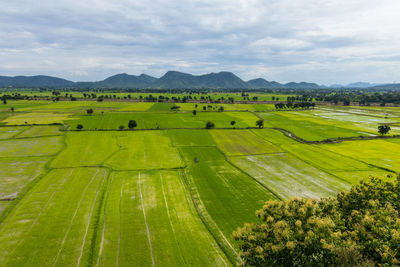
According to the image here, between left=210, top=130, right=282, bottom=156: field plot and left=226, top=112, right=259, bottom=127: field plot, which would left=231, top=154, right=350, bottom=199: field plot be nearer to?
left=210, top=130, right=282, bottom=156: field plot

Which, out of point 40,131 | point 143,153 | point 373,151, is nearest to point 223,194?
point 143,153

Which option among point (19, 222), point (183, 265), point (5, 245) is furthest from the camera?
point (19, 222)

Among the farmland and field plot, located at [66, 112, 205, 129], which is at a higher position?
field plot, located at [66, 112, 205, 129]

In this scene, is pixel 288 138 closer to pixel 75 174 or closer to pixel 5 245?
pixel 75 174

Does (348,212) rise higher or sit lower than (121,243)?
higher

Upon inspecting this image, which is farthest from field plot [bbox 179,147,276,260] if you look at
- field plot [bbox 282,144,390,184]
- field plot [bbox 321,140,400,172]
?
field plot [bbox 321,140,400,172]

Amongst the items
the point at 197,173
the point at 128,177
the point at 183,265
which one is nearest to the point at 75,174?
the point at 128,177

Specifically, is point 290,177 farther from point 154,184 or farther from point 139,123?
point 139,123
